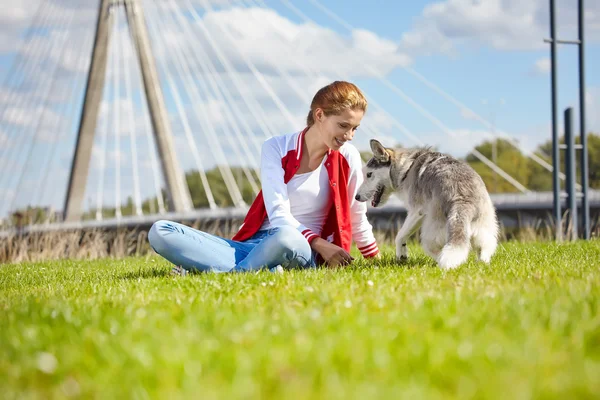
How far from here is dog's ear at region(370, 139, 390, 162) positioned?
562 cm

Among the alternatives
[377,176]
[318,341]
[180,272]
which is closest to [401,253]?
[377,176]

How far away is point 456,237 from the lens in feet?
15.8

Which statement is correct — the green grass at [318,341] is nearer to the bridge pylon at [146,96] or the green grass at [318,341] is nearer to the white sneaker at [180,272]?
the white sneaker at [180,272]

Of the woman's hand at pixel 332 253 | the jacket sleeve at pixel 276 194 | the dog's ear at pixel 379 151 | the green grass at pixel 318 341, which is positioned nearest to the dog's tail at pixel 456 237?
the green grass at pixel 318 341

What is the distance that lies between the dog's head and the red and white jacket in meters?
0.09

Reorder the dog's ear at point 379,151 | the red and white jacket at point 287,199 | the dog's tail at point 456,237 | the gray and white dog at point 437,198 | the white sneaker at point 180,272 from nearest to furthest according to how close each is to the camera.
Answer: the dog's tail at point 456,237
the gray and white dog at point 437,198
the red and white jacket at point 287,199
the white sneaker at point 180,272
the dog's ear at point 379,151

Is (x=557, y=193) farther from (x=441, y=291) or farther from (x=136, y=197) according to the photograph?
(x=136, y=197)

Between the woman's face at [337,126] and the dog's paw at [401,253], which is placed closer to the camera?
the woman's face at [337,126]

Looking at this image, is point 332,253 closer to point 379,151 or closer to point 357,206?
point 357,206

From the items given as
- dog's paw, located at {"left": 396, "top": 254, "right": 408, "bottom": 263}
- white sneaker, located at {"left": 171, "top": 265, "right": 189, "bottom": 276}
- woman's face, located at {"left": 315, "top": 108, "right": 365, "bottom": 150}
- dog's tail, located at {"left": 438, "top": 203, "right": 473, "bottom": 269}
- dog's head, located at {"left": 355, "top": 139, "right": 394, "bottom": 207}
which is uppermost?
woman's face, located at {"left": 315, "top": 108, "right": 365, "bottom": 150}

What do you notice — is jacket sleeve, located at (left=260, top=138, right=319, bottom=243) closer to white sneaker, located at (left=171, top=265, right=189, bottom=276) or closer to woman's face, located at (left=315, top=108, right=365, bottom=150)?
woman's face, located at (left=315, top=108, right=365, bottom=150)

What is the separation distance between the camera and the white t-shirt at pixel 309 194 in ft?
18.1

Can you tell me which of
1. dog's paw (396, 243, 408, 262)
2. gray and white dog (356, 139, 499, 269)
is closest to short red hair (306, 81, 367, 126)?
gray and white dog (356, 139, 499, 269)

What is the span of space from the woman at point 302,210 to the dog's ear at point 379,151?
17 centimetres
